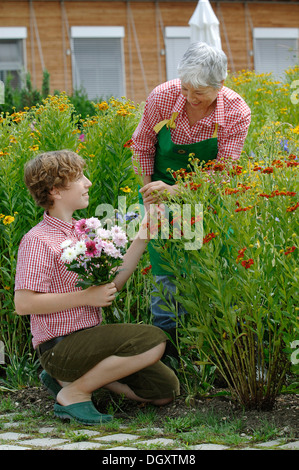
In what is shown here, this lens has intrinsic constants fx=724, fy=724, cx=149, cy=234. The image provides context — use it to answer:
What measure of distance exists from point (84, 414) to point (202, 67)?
1561 millimetres

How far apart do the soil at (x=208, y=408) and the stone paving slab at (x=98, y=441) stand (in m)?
0.16

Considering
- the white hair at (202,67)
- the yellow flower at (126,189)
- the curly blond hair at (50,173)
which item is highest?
the white hair at (202,67)

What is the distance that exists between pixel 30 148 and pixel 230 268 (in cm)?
176

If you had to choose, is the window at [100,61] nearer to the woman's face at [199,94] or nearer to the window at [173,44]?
the window at [173,44]

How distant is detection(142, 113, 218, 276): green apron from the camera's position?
11.5 ft

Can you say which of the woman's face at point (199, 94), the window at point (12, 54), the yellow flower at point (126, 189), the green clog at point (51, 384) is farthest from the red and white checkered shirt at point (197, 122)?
the window at point (12, 54)

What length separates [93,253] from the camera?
2904mm

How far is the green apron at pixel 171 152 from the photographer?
3502 mm

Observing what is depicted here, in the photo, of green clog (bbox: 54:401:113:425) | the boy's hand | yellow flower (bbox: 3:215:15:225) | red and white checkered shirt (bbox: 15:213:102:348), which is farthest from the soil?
yellow flower (bbox: 3:215:15:225)

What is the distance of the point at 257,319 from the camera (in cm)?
281

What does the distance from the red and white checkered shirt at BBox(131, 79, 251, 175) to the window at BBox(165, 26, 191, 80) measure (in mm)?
12640

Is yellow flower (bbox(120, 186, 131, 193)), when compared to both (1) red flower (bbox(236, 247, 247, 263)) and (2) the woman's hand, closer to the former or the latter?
(2) the woman's hand

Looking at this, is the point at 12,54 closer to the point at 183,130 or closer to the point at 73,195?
the point at 183,130
